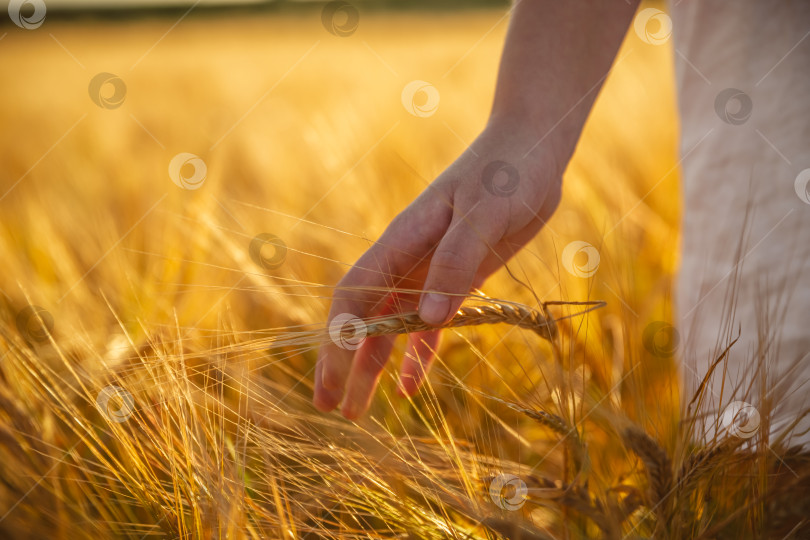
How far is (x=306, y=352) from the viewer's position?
40.8 inches

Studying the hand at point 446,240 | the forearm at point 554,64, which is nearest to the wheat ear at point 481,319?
the hand at point 446,240

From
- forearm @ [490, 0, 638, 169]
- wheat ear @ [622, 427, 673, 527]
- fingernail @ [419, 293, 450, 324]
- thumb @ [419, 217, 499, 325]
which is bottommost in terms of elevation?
wheat ear @ [622, 427, 673, 527]

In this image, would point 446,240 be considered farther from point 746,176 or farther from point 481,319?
point 746,176

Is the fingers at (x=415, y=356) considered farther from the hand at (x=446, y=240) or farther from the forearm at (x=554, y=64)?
the forearm at (x=554, y=64)

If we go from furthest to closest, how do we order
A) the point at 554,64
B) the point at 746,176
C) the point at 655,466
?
1. the point at 746,176
2. the point at 554,64
3. the point at 655,466

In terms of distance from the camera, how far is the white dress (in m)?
0.68

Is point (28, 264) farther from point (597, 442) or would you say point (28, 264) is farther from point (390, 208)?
point (597, 442)

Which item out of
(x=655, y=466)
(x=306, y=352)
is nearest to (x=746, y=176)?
(x=655, y=466)

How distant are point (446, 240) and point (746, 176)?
0.51 meters

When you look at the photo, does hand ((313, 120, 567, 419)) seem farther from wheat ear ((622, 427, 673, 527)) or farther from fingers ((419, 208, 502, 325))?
wheat ear ((622, 427, 673, 527))

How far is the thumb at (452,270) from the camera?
1.53 ft

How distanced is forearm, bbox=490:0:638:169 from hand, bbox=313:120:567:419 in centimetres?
2

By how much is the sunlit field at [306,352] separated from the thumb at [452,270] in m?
0.06

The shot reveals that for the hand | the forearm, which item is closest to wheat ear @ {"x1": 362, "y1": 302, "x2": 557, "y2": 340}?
the hand
